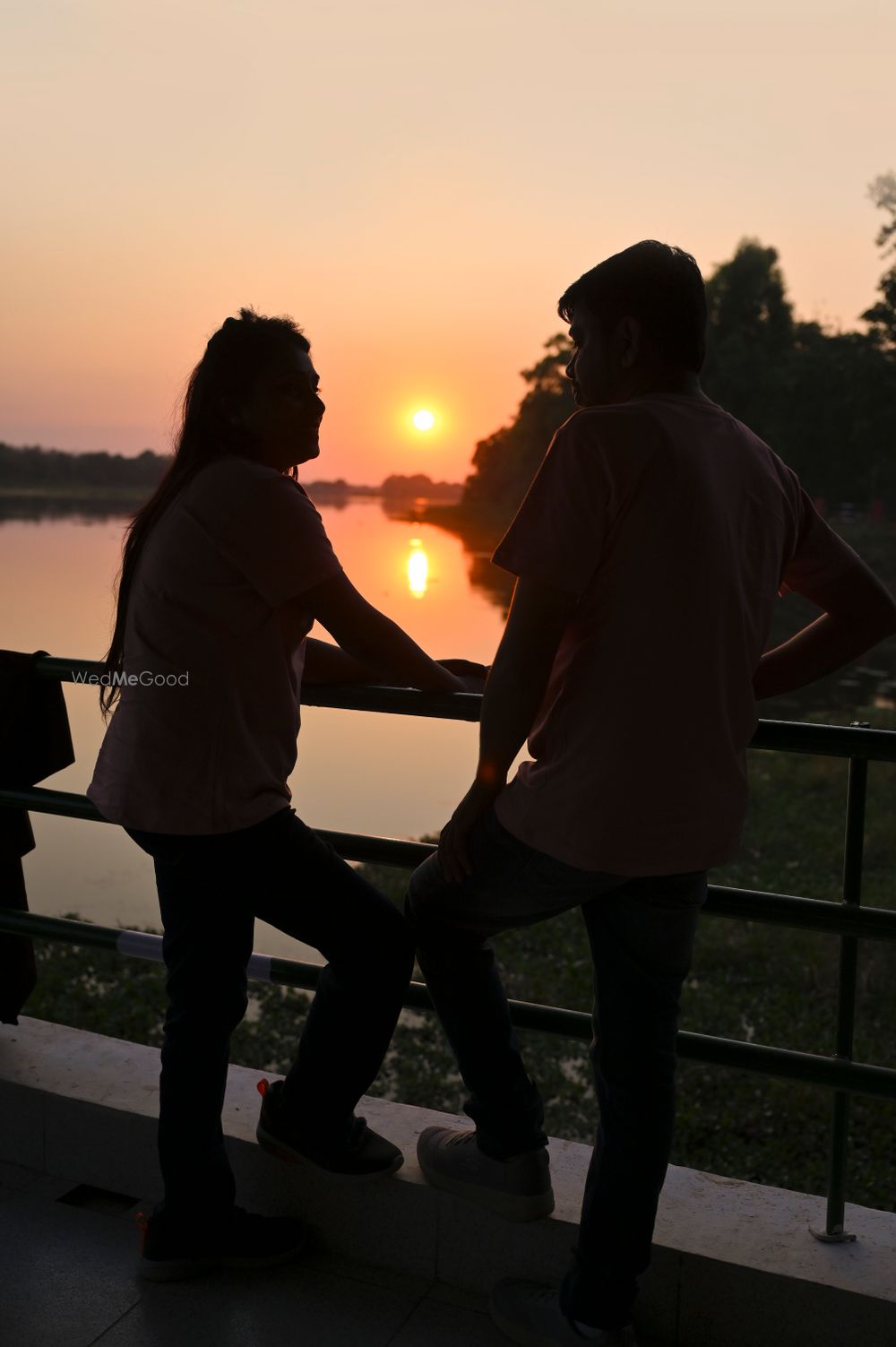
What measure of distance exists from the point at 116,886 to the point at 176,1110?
14652mm

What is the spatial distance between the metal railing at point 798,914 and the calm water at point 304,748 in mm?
188

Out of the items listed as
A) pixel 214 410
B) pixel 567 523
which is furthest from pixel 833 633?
pixel 214 410

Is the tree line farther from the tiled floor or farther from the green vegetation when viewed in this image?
the tiled floor

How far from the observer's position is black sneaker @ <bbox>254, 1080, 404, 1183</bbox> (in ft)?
7.00

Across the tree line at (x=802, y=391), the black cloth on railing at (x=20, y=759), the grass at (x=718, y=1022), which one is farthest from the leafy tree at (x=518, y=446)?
the black cloth on railing at (x=20, y=759)

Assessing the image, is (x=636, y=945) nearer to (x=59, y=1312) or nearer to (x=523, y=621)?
(x=523, y=621)

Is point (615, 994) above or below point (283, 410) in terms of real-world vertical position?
below

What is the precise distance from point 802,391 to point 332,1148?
49446 mm

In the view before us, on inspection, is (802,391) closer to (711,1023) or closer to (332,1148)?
(711,1023)

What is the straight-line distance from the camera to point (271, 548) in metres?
1.83

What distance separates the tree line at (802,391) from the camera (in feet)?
144

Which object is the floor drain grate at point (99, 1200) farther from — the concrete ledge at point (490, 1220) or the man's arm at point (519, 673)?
the man's arm at point (519, 673)

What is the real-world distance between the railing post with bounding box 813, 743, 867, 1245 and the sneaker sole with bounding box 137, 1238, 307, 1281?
95 cm

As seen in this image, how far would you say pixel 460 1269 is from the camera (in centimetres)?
208
